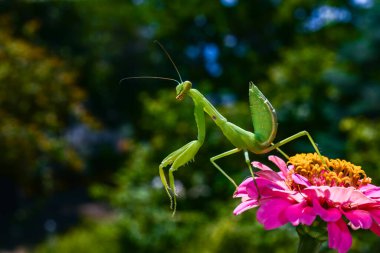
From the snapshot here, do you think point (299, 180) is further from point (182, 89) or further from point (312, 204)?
point (182, 89)

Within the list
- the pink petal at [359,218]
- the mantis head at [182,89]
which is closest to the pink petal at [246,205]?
the pink petal at [359,218]

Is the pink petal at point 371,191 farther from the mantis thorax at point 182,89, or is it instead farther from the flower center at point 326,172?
the mantis thorax at point 182,89

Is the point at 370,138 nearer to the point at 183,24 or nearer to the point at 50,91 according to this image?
the point at 50,91

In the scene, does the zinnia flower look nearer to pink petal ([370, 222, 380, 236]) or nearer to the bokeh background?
pink petal ([370, 222, 380, 236])

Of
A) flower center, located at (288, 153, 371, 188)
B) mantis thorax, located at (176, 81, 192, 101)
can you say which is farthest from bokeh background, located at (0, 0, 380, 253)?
mantis thorax, located at (176, 81, 192, 101)

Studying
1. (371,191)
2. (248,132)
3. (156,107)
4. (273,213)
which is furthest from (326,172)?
(156,107)

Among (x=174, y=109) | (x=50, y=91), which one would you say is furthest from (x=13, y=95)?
(x=174, y=109)
